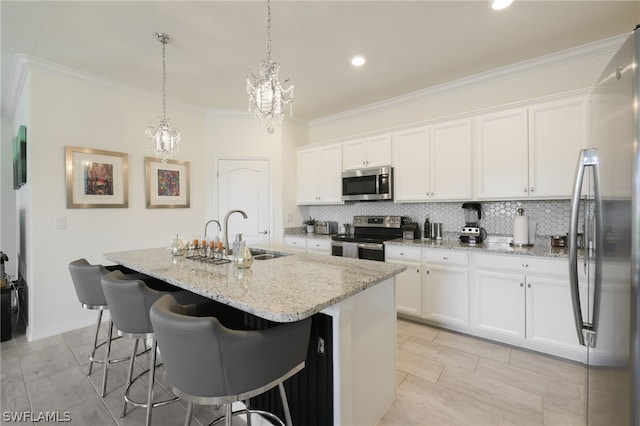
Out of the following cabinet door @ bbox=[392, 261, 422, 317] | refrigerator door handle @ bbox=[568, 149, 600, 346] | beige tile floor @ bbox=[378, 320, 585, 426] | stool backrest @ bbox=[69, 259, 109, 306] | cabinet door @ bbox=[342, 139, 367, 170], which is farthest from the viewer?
→ cabinet door @ bbox=[342, 139, 367, 170]

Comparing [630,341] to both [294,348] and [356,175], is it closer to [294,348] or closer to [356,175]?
[294,348]

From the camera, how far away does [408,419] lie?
1758 millimetres

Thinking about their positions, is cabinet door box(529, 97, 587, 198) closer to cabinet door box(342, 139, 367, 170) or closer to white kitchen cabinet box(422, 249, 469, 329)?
white kitchen cabinet box(422, 249, 469, 329)

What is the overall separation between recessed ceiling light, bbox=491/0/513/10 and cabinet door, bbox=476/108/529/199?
101cm

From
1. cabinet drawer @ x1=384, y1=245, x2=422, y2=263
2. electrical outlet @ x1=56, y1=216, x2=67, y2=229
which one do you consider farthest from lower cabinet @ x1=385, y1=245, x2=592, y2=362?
electrical outlet @ x1=56, y1=216, x2=67, y2=229

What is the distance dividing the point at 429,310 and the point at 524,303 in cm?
86

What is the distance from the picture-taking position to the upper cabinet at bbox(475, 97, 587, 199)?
8.34 feet

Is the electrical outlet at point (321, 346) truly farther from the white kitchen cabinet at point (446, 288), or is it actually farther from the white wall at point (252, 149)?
the white wall at point (252, 149)

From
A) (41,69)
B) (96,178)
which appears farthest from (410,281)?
(41,69)

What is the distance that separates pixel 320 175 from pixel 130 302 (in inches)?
127

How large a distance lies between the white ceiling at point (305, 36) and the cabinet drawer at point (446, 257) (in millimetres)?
1983

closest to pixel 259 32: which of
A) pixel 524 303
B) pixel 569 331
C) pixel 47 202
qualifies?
pixel 47 202

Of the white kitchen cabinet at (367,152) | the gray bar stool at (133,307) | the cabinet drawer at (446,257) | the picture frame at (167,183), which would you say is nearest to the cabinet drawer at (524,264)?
the cabinet drawer at (446,257)

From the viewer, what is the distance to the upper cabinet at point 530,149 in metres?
2.54
